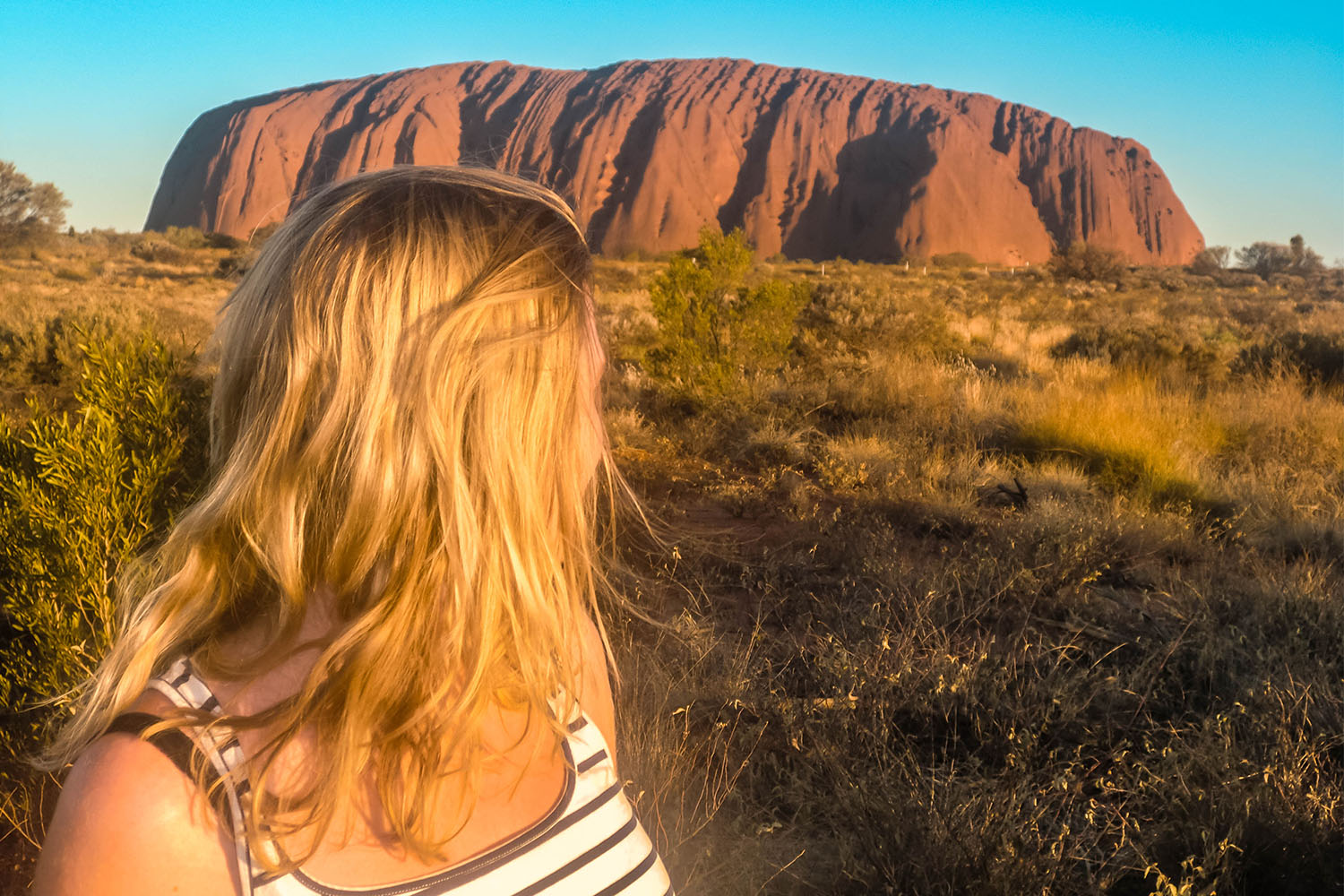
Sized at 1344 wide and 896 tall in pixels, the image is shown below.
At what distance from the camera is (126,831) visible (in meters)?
0.66

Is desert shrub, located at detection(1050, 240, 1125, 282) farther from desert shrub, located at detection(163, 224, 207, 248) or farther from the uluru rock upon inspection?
desert shrub, located at detection(163, 224, 207, 248)

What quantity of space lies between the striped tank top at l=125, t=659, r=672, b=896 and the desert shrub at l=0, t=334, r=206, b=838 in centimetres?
215

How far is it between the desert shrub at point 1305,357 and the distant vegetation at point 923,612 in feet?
4.43

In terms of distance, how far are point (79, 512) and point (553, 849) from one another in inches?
95.0

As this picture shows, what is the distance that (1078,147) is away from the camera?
229 feet

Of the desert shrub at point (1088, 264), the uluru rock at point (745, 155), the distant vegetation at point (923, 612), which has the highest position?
the uluru rock at point (745, 155)

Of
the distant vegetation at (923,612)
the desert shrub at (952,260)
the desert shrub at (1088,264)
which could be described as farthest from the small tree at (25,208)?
the desert shrub at (952,260)

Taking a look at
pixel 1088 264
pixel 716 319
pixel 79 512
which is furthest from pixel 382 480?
pixel 1088 264

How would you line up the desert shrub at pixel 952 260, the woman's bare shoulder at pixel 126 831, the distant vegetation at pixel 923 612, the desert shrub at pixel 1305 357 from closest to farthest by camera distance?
the woman's bare shoulder at pixel 126 831 < the distant vegetation at pixel 923 612 < the desert shrub at pixel 1305 357 < the desert shrub at pixel 952 260

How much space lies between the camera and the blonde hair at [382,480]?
2.77 feet

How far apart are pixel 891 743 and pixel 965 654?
2.38 ft

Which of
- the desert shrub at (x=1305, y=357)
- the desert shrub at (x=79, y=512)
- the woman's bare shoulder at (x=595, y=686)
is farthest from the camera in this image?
the desert shrub at (x=1305, y=357)

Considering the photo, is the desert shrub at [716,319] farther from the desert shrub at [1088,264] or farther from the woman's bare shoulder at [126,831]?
the desert shrub at [1088,264]

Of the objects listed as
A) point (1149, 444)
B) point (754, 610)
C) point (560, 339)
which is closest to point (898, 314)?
point (1149, 444)
